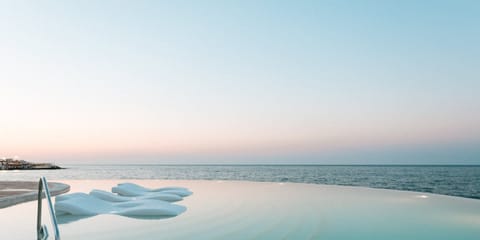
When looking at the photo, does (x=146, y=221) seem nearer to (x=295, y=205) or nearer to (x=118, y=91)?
(x=295, y=205)

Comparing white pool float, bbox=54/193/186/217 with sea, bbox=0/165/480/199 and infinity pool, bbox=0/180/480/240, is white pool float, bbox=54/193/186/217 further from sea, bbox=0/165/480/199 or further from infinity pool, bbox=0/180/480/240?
sea, bbox=0/165/480/199

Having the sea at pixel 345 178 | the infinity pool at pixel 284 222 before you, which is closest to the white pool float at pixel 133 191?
the infinity pool at pixel 284 222

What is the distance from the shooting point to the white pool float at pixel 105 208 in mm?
5992

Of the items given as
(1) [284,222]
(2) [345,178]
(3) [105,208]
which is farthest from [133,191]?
(2) [345,178]

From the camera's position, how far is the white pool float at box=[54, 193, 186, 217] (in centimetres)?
599

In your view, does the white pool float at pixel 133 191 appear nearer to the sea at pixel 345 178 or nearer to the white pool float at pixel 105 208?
the white pool float at pixel 105 208

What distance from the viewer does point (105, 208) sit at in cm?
650

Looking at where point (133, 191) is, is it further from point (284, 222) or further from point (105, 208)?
point (284, 222)

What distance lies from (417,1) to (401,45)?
170 centimetres

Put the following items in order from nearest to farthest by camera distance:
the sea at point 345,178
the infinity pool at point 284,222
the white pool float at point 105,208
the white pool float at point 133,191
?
the infinity pool at point 284,222 → the white pool float at point 105,208 → the white pool float at point 133,191 → the sea at point 345,178

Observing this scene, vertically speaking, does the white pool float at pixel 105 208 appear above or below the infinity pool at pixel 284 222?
above

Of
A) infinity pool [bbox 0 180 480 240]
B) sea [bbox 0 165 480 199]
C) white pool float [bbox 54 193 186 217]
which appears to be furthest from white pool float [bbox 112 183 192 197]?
sea [bbox 0 165 480 199]

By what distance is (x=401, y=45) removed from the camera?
13570 millimetres

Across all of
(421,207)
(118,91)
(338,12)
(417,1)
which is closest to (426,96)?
(417,1)
